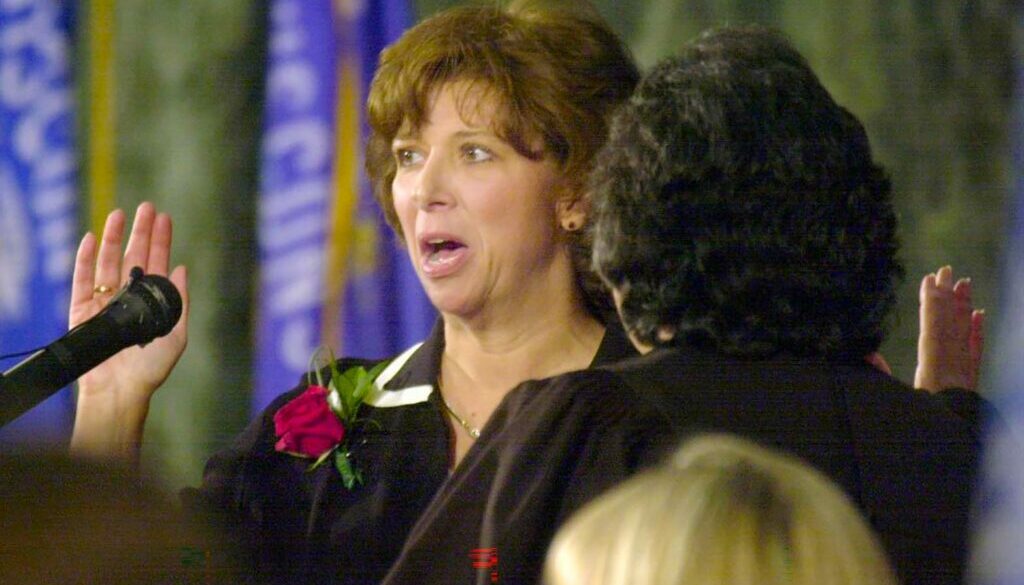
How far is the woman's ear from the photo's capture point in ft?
7.58

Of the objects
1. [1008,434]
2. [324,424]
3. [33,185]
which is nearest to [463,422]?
[324,424]

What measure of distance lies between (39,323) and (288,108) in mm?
667

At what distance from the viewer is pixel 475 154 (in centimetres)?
229

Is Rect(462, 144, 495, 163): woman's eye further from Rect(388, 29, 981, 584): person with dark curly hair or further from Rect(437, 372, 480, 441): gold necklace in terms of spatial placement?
Rect(388, 29, 981, 584): person with dark curly hair

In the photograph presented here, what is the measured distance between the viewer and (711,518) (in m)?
1.00

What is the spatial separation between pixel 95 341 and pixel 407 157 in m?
0.77

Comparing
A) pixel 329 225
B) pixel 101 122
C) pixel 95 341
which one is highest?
pixel 101 122

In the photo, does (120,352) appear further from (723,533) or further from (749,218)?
(723,533)

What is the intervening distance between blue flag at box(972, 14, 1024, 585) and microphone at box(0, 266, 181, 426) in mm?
899

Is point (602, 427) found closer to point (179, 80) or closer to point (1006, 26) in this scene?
point (1006, 26)

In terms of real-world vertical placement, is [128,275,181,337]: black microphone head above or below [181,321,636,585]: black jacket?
above

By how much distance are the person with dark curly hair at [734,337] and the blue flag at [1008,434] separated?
0.10m

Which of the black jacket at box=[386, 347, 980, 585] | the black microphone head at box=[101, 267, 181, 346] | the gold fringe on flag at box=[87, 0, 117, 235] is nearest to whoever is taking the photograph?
the black jacket at box=[386, 347, 980, 585]

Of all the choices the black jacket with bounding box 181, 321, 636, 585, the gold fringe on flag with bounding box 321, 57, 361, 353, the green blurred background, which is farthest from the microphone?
the green blurred background
